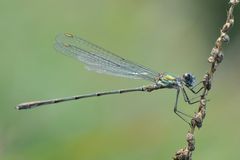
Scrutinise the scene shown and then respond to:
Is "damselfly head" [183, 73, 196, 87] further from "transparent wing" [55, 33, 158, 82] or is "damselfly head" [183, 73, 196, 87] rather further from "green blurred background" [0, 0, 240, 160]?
"green blurred background" [0, 0, 240, 160]

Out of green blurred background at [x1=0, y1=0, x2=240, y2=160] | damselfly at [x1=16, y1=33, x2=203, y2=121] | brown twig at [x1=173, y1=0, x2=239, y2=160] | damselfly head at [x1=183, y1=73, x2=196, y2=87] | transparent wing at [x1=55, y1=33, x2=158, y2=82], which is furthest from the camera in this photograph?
green blurred background at [x1=0, y1=0, x2=240, y2=160]

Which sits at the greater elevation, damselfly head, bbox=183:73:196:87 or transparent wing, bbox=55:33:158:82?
transparent wing, bbox=55:33:158:82

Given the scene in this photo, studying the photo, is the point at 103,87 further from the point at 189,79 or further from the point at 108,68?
the point at 189,79

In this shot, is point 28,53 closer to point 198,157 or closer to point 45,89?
point 45,89

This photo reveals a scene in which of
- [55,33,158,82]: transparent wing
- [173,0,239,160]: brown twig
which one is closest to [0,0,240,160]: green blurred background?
[55,33,158,82]: transparent wing

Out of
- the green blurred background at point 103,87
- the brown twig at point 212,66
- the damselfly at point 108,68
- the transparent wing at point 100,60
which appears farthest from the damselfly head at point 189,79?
the brown twig at point 212,66

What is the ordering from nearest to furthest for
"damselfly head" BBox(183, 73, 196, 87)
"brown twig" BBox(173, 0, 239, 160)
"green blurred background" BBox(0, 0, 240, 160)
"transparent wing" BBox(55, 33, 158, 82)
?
"brown twig" BBox(173, 0, 239, 160)
"damselfly head" BBox(183, 73, 196, 87)
"transparent wing" BBox(55, 33, 158, 82)
"green blurred background" BBox(0, 0, 240, 160)

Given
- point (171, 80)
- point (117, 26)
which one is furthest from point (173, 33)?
point (171, 80)

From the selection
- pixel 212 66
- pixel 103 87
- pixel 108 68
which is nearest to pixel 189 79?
pixel 108 68
